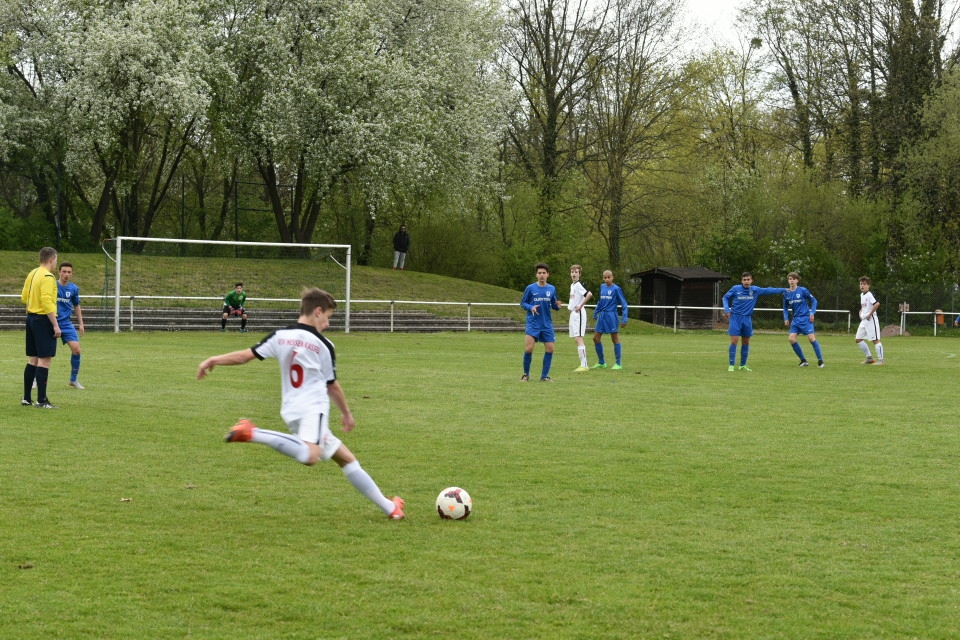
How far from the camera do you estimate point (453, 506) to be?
6855 millimetres

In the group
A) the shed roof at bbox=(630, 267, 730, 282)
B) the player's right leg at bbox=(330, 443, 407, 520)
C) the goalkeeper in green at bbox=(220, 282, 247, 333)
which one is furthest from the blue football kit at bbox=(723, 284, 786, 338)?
the shed roof at bbox=(630, 267, 730, 282)

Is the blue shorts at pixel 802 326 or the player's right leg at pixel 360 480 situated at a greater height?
the blue shorts at pixel 802 326

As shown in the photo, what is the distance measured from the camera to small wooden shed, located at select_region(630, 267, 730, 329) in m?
41.8

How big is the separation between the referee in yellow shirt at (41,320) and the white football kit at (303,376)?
6493 mm

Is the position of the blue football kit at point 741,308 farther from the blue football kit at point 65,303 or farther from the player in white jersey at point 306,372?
→ the player in white jersey at point 306,372

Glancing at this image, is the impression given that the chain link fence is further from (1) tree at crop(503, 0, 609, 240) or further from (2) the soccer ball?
(2) the soccer ball

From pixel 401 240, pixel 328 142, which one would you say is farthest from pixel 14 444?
pixel 401 240

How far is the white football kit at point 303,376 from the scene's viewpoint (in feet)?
21.1

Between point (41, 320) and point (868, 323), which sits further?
point (868, 323)

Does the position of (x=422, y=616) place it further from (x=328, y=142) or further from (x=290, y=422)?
(x=328, y=142)

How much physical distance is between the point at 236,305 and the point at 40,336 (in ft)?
70.5

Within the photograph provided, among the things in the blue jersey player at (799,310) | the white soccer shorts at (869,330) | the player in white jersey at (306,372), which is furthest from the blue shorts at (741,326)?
the player in white jersey at (306,372)

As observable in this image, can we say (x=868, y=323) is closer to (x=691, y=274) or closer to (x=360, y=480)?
(x=691, y=274)

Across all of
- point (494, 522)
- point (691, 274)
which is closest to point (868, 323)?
point (691, 274)
